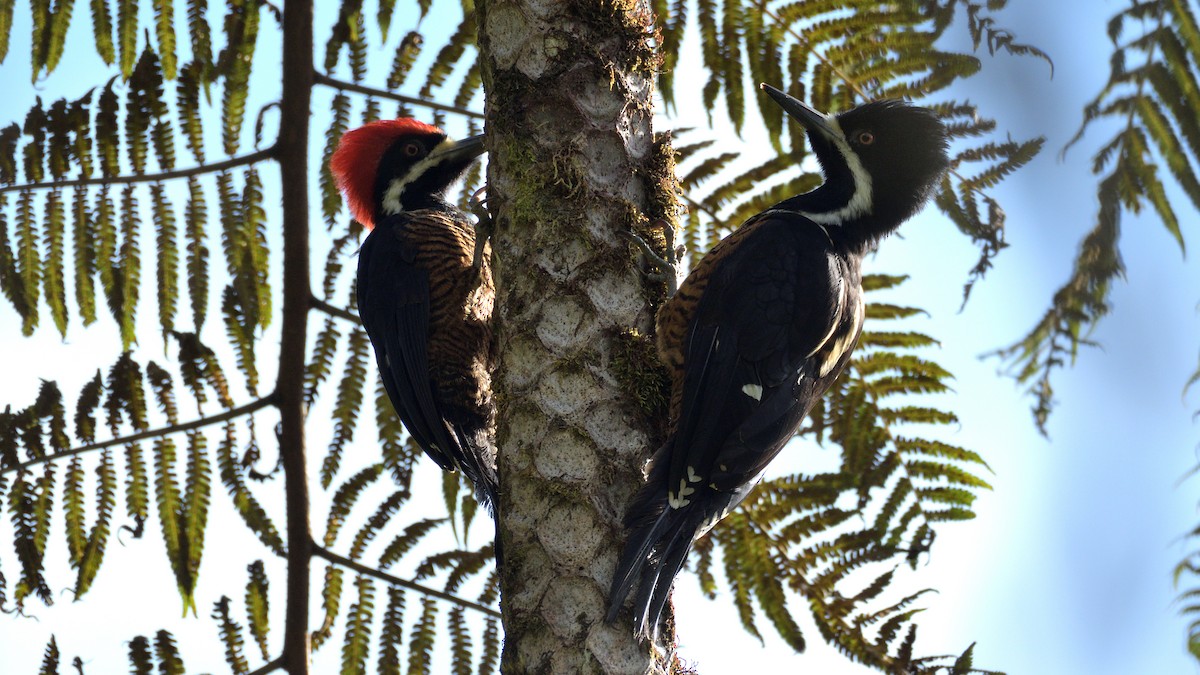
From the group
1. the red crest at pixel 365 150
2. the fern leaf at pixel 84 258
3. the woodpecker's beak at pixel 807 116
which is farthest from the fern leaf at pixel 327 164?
the woodpecker's beak at pixel 807 116

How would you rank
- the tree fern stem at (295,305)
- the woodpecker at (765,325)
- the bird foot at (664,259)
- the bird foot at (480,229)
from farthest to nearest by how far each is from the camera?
1. the tree fern stem at (295,305)
2. the bird foot at (480,229)
3. the bird foot at (664,259)
4. the woodpecker at (765,325)

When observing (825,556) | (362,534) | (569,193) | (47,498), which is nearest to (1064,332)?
(569,193)

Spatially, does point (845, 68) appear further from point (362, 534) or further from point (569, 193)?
point (362, 534)

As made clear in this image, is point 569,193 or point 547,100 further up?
point 547,100

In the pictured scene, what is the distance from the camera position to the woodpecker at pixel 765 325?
2664mm

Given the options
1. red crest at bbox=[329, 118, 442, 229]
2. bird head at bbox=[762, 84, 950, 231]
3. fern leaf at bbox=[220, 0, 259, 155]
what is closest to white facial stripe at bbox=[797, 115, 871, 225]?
bird head at bbox=[762, 84, 950, 231]

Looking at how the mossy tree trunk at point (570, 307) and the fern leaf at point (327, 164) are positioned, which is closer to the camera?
the mossy tree trunk at point (570, 307)

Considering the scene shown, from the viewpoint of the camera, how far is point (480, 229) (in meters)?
3.52

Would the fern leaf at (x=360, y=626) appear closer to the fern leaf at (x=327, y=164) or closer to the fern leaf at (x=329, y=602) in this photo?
the fern leaf at (x=329, y=602)

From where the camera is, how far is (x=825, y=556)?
3766 mm

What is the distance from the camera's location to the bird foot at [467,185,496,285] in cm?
340

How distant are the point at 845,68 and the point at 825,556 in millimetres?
1760

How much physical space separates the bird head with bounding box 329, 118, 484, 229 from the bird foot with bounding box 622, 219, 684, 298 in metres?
1.47

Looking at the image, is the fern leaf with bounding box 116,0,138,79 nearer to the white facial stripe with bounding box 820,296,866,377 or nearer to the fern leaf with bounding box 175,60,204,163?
the fern leaf with bounding box 175,60,204,163
